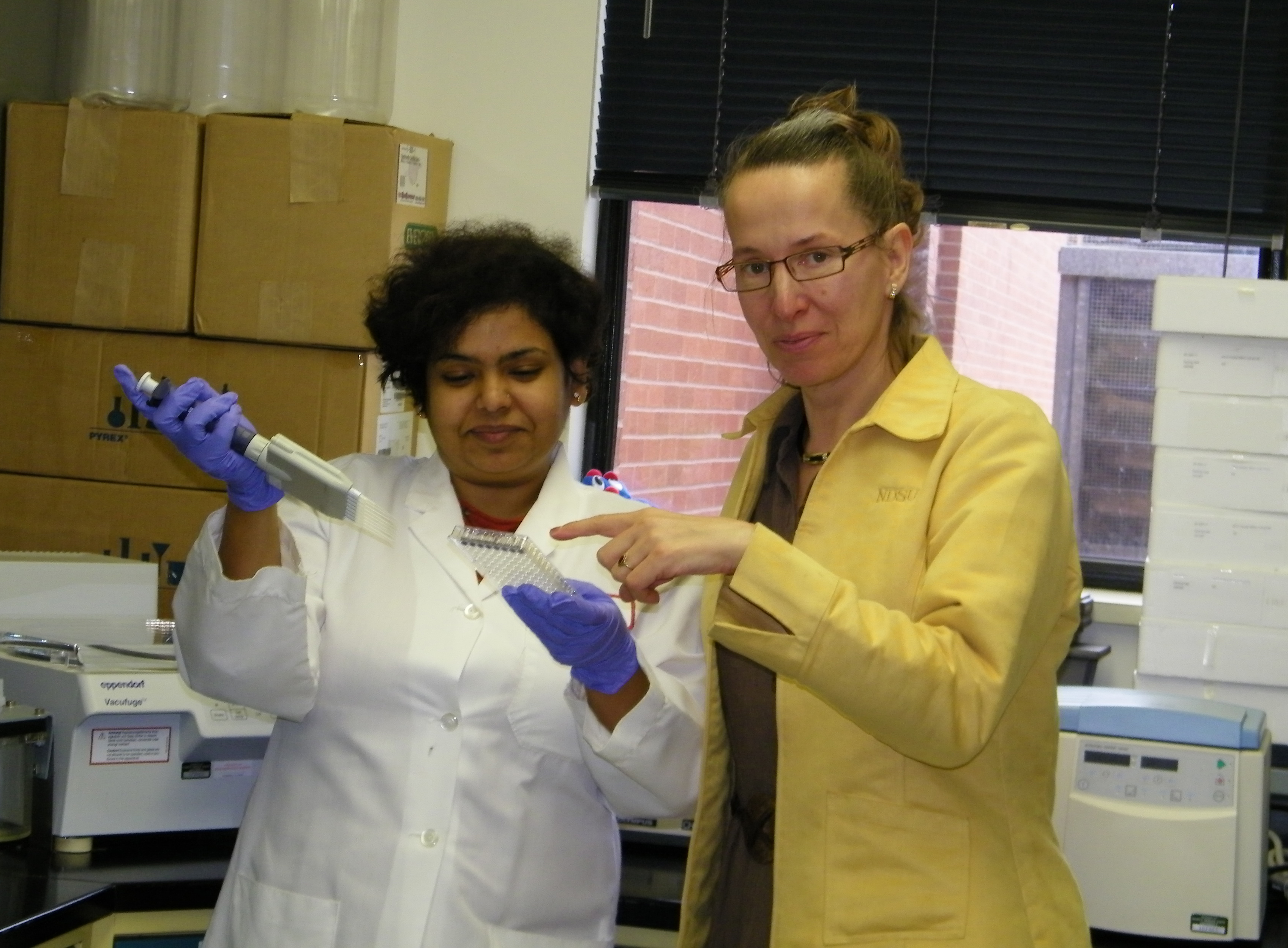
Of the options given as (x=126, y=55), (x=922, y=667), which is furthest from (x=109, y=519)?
(x=922, y=667)

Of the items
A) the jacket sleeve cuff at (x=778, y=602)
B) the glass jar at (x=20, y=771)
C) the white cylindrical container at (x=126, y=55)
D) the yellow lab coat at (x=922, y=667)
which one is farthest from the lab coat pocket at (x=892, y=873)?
the white cylindrical container at (x=126, y=55)

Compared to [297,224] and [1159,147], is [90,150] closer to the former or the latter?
[297,224]

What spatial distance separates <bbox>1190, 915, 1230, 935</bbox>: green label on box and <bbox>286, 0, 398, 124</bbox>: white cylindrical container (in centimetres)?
203

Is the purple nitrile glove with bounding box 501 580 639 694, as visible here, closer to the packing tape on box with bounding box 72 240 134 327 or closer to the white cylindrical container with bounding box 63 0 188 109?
the packing tape on box with bounding box 72 240 134 327

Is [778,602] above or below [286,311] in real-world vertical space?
below

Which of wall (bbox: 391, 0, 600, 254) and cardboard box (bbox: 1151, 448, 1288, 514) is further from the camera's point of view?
wall (bbox: 391, 0, 600, 254)

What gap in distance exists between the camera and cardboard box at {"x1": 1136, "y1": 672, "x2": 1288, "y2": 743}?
2291mm

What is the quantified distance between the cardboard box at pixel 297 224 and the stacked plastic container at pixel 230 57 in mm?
114

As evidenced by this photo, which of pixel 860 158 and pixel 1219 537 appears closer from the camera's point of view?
pixel 860 158

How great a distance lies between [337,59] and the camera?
2.71m

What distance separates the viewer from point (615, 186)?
298 centimetres

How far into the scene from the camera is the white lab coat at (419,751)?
1.42 meters

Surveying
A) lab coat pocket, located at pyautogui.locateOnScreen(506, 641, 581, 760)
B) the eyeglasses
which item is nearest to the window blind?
the eyeglasses

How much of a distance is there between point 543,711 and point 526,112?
178 cm
